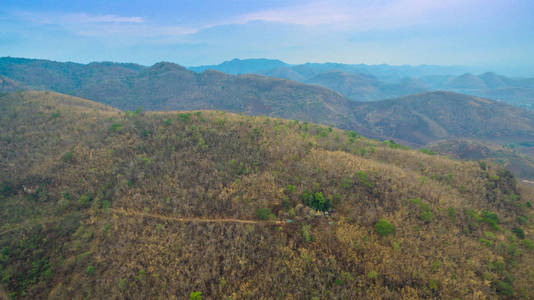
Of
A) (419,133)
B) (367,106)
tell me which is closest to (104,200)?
(419,133)

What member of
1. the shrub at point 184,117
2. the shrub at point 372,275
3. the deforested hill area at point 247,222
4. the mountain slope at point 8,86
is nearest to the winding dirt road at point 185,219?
the deforested hill area at point 247,222

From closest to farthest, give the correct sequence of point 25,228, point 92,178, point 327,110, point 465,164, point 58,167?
point 25,228, point 92,178, point 58,167, point 465,164, point 327,110

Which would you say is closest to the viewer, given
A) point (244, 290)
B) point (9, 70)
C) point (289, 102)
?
point (244, 290)

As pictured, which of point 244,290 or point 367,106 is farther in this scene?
point 367,106

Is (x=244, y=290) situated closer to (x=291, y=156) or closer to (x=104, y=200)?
(x=291, y=156)

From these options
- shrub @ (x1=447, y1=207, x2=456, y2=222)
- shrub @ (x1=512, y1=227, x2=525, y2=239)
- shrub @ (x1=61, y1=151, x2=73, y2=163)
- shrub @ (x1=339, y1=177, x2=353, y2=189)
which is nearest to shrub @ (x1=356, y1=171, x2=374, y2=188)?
shrub @ (x1=339, y1=177, x2=353, y2=189)

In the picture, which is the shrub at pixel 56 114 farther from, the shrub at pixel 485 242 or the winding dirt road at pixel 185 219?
the shrub at pixel 485 242

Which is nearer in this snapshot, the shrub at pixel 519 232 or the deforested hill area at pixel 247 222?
the deforested hill area at pixel 247 222
